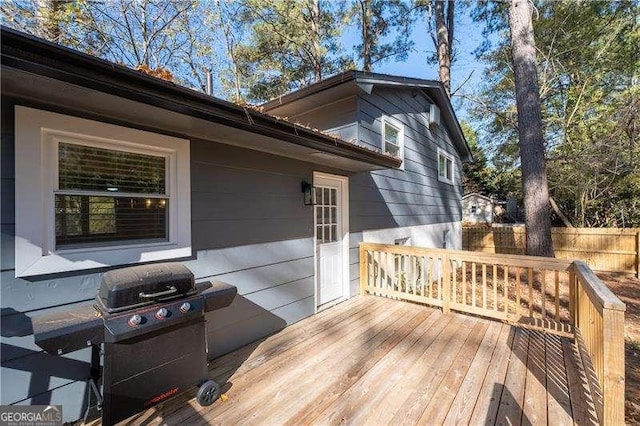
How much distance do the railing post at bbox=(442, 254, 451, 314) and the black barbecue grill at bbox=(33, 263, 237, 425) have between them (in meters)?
3.20

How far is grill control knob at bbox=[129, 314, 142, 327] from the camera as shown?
1.74 meters

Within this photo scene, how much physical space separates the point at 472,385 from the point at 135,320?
2.63 metres

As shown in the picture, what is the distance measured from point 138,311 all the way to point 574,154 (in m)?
12.4

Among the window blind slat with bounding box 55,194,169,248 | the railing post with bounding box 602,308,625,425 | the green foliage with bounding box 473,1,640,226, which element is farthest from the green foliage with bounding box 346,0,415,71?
the railing post with bounding box 602,308,625,425

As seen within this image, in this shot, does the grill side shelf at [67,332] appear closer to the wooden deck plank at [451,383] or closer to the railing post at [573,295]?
the wooden deck plank at [451,383]

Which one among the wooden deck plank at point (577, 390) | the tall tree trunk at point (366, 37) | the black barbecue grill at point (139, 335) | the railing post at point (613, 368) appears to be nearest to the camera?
the black barbecue grill at point (139, 335)

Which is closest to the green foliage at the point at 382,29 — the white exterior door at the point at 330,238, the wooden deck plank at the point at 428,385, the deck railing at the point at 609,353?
the white exterior door at the point at 330,238

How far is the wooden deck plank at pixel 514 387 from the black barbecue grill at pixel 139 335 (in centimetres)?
217

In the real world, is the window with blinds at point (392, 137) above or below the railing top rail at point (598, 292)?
above

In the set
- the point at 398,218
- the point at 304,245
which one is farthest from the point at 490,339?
the point at 398,218

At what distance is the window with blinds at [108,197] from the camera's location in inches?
81.4

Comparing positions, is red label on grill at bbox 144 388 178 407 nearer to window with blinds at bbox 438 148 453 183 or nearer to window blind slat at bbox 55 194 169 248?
window blind slat at bbox 55 194 169 248

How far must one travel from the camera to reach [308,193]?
4023mm

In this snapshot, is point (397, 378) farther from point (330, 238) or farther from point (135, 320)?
point (330, 238)
